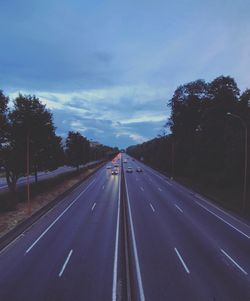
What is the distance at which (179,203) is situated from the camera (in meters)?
35.4

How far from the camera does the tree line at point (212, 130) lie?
4511 centimetres

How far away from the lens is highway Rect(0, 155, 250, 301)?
40.6ft

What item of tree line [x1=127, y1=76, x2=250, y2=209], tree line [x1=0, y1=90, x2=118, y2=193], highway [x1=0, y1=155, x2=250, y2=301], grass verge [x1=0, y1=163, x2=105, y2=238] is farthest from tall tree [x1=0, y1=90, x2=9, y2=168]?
tree line [x1=127, y1=76, x2=250, y2=209]

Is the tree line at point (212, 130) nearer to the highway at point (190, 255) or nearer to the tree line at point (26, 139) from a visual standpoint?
the highway at point (190, 255)

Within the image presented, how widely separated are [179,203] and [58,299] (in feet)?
81.7

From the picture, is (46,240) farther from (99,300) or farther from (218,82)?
(218,82)

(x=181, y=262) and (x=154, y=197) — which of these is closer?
(x=181, y=262)

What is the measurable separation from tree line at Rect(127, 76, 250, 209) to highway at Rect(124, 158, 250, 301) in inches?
425

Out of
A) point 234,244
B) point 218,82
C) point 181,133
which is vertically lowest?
point 234,244

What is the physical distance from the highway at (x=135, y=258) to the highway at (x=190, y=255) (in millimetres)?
32

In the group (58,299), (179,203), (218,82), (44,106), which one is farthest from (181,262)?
(218,82)

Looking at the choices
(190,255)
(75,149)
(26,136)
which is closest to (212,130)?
(26,136)

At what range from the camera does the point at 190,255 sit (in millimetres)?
16984

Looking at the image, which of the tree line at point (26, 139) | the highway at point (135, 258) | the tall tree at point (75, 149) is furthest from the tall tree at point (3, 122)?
the tall tree at point (75, 149)
